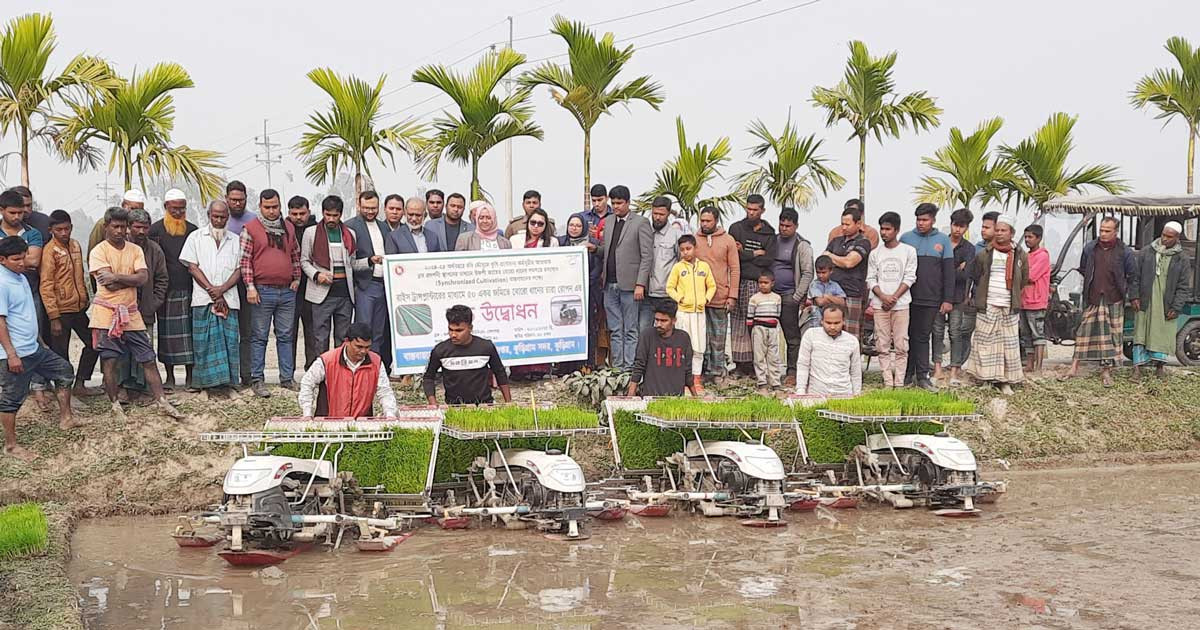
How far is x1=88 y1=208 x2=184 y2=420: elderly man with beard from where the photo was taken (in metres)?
10.5

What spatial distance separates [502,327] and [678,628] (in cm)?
669

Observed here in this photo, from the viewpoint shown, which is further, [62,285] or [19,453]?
[62,285]

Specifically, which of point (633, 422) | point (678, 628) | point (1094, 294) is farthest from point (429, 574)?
point (1094, 294)

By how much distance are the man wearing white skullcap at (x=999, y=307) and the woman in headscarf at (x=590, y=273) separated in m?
4.46

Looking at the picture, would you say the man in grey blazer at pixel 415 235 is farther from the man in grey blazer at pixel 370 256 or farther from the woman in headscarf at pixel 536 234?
the woman in headscarf at pixel 536 234

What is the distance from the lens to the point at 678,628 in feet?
21.1

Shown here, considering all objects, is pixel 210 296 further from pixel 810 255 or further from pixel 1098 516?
pixel 1098 516

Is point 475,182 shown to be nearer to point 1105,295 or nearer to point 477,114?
point 477,114

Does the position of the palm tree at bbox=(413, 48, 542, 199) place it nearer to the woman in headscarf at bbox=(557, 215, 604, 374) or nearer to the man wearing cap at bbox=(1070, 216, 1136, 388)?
the woman in headscarf at bbox=(557, 215, 604, 374)

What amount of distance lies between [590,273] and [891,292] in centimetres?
345

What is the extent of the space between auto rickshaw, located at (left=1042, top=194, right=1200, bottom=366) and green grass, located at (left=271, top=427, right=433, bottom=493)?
9.98 m

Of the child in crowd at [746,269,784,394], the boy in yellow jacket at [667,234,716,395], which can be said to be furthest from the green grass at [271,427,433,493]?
the child in crowd at [746,269,784,394]

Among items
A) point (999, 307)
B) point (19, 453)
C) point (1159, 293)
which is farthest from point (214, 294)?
point (1159, 293)

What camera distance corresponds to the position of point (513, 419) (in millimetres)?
9055
